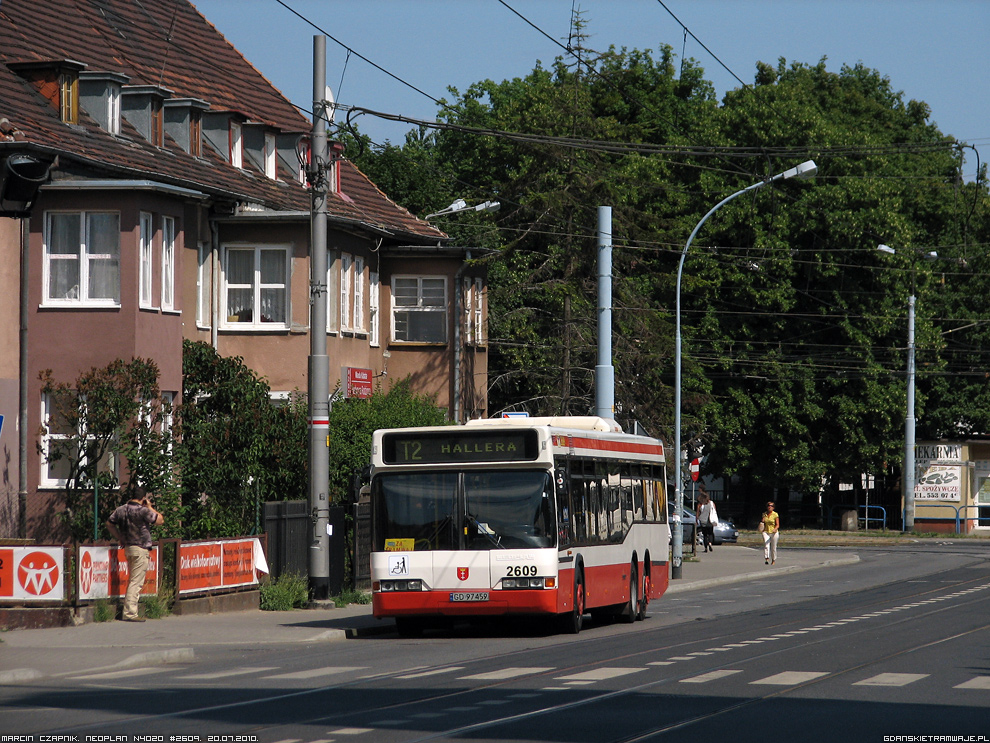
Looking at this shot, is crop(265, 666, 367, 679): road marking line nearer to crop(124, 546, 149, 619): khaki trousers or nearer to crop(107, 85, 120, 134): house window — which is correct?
crop(124, 546, 149, 619): khaki trousers

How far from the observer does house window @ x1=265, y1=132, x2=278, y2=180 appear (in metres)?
34.9

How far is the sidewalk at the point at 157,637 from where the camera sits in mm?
14906

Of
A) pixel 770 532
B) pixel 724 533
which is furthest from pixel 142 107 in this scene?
pixel 724 533

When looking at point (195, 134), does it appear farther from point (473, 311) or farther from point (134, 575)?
point (134, 575)

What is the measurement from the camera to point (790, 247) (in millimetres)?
54875

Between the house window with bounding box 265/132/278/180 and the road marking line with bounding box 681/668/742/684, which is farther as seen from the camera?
the house window with bounding box 265/132/278/180

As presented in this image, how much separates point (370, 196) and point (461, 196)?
20299 millimetres

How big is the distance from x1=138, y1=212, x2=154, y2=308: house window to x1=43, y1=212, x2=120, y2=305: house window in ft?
1.31

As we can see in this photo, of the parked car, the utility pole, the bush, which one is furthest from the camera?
Answer: the parked car

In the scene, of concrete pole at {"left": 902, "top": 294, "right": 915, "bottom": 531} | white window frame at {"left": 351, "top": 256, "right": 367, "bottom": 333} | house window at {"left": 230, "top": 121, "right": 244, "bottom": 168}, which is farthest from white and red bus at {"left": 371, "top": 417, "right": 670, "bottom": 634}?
concrete pole at {"left": 902, "top": 294, "right": 915, "bottom": 531}

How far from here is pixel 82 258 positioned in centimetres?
2602

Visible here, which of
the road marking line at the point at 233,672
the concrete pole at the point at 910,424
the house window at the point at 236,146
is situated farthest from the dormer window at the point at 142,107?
the concrete pole at the point at 910,424

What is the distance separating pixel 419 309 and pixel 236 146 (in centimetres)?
708

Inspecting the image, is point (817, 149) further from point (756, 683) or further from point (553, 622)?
point (756, 683)
